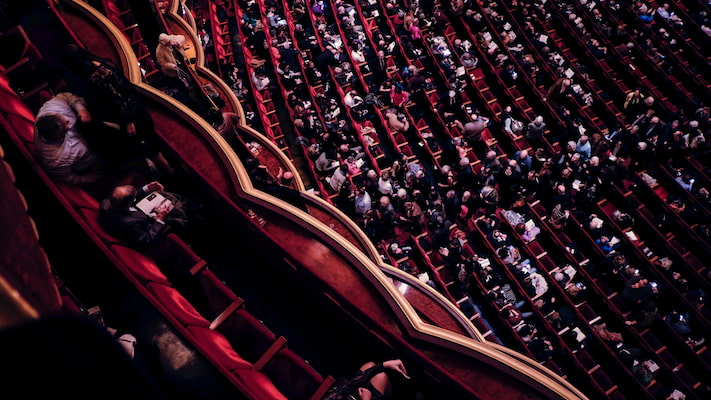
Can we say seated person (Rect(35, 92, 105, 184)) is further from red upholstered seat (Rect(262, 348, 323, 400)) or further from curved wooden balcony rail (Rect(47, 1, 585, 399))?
red upholstered seat (Rect(262, 348, 323, 400))

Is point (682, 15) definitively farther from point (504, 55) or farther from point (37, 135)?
point (37, 135)

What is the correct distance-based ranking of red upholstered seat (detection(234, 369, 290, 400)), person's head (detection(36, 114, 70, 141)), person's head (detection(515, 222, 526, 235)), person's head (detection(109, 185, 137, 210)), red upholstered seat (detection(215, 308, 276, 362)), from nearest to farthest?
1. red upholstered seat (detection(234, 369, 290, 400))
2. person's head (detection(36, 114, 70, 141))
3. person's head (detection(109, 185, 137, 210))
4. red upholstered seat (detection(215, 308, 276, 362))
5. person's head (detection(515, 222, 526, 235))

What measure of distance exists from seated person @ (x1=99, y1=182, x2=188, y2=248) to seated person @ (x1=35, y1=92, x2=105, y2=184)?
0.79 feet

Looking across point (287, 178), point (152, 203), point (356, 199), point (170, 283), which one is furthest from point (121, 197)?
point (356, 199)

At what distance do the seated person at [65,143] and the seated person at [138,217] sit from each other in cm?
24

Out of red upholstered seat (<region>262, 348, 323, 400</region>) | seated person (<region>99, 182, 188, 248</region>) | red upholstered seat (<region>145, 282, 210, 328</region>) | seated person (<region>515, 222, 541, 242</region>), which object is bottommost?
seated person (<region>515, 222, 541, 242</region>)

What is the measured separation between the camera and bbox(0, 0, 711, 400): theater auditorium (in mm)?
2023

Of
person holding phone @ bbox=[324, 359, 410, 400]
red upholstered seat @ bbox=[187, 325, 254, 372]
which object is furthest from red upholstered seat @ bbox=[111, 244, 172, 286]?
person holding phone @ bbox=[324, 359, 410, 400]

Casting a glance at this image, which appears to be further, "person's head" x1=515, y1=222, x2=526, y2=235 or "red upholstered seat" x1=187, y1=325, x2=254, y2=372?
"person's head" x1=515, y1=222, x2=526, y2=235

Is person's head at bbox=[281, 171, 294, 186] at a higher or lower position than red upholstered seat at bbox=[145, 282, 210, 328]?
higher

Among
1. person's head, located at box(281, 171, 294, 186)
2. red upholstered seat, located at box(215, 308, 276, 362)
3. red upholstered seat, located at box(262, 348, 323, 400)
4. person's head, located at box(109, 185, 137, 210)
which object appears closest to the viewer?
person's head, located at box(109, 185, 137, 210)

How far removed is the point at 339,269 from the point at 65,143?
162cm

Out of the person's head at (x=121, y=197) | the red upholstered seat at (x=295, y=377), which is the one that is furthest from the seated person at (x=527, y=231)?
the person's head at (x=121, y=197)

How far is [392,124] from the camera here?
18.2 ft
